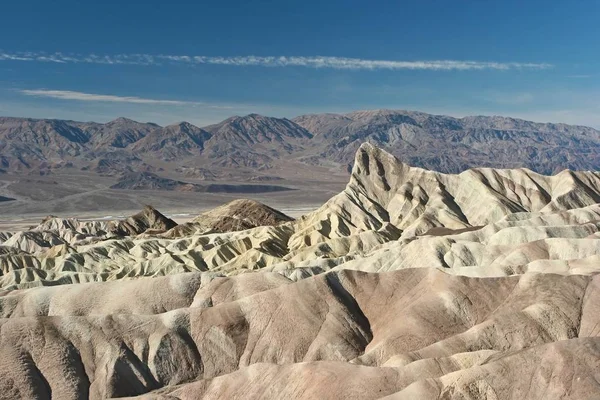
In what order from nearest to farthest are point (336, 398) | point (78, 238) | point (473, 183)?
1. point (336, 398)
2. point (473, 183)
3. point (78, 238)

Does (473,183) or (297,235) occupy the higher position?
(473,183)

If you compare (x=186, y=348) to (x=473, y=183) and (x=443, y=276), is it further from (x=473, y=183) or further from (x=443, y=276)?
(x=473, y=183)

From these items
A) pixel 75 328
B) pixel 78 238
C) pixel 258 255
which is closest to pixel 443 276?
pixel 75 328

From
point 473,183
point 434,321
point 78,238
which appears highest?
point 473,183

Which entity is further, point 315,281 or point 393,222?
point 393,222

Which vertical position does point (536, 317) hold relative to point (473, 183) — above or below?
below

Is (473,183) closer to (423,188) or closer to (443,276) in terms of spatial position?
(423,188)

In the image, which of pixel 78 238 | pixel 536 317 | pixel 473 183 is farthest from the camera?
pixel 78 238

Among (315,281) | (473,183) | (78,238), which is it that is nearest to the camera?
(315,281)

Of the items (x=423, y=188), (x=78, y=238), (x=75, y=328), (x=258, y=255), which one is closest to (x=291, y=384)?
(x=75, y=328)
